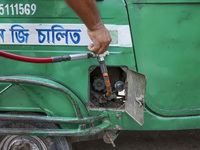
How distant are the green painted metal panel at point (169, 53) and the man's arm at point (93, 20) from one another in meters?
0.42

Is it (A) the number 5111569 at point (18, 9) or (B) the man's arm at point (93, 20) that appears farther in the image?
(A) the number 5111569 at point (18, 9)

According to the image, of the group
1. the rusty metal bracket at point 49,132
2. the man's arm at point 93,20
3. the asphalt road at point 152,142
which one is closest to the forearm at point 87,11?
the man's arm at point 93,20

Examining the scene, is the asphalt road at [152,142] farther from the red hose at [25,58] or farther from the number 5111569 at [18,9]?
the number 5111569 at [18,9]

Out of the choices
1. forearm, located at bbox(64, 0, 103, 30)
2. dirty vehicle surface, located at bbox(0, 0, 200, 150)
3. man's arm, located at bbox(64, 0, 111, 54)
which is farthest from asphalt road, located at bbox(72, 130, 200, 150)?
forearm, located at bbox(64, 0, 103, 30)

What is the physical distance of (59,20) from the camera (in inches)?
75.5

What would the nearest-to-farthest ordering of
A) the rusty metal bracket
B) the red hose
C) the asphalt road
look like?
the red hose
the rusty metal bracket
the asphalt road

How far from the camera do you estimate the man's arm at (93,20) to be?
4.63ft

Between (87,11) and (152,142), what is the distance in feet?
6.45

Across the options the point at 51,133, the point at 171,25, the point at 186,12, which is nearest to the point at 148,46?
the point at 171,25

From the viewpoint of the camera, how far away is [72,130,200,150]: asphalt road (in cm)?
280

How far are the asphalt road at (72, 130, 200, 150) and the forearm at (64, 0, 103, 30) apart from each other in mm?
1694

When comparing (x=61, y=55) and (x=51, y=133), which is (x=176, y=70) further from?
(x=51, y=133)

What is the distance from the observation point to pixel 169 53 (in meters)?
1.96

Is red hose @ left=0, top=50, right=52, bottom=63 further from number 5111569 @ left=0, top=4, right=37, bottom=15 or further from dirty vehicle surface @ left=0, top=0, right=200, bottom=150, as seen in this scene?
number 5111569 @ left=0, top=4, right=37, bottom=15
